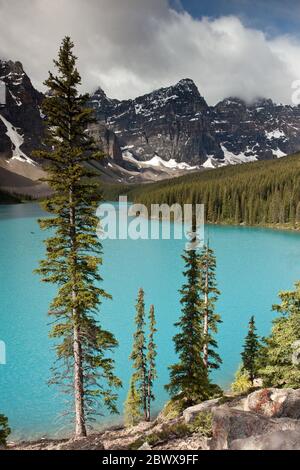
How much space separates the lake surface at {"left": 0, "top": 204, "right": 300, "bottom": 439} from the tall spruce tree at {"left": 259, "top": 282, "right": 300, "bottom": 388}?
1262cm

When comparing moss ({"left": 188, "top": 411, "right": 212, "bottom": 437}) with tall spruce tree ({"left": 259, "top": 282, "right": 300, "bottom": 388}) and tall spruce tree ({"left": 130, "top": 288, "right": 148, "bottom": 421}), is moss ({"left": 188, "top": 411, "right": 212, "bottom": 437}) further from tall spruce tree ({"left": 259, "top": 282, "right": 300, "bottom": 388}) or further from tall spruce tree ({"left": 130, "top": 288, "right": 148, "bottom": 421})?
tall spruce tree ({"left": 130, "top": 288, "right": 148, "bottom": 421})

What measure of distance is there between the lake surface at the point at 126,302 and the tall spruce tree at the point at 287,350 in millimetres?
12619

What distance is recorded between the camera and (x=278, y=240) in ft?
334

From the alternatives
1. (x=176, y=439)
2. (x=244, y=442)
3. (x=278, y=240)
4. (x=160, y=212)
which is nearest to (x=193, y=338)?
(x=176, y=439)

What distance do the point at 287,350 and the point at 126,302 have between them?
33.1 meters

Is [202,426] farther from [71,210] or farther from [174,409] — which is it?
[71,210]

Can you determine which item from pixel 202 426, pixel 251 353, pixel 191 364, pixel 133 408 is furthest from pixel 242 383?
pixel 202 426

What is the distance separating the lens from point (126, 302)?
4772cm

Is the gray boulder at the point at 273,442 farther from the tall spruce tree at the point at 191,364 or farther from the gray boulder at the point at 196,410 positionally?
the tall spruce tree at the point at 191,364

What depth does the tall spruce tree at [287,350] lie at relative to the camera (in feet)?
53.3

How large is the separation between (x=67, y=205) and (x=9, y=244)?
→ 79.1m


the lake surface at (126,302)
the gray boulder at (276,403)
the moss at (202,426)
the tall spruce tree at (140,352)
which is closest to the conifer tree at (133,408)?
the tall spruce tree at (140,352)

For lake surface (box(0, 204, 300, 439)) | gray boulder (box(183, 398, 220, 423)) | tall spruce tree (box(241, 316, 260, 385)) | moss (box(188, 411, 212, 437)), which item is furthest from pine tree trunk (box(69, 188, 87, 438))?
tall spruce tree (box(241, 316, 260, 385))

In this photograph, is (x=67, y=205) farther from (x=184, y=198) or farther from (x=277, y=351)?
(x=184, y=198)
